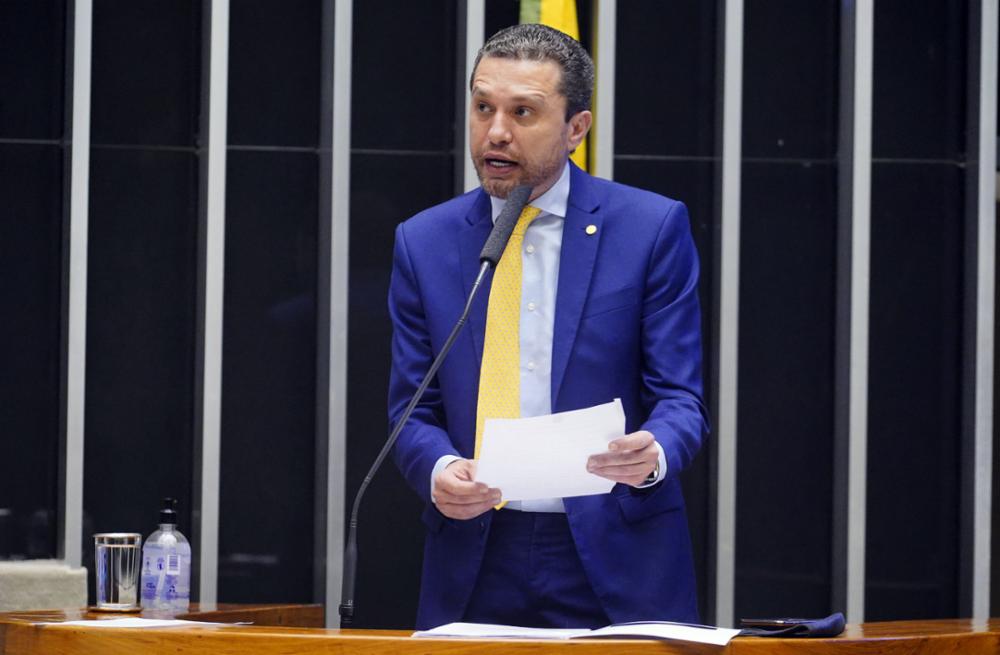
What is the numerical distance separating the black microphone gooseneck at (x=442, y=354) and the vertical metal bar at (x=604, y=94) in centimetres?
260

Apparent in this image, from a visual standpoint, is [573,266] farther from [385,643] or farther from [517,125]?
[385,643]

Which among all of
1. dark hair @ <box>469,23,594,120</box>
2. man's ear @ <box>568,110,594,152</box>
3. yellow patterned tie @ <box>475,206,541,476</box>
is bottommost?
yellow patterned tie @ <box>475,206,541,476</box>

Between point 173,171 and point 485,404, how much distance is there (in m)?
2.89

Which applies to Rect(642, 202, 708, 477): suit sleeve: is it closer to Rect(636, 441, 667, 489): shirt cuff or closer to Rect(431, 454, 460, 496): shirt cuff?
Rect(636, 441, 667, 489): shirt cuff

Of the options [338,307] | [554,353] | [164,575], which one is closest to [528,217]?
[554,353]

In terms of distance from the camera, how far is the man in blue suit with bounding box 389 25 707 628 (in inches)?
85.2

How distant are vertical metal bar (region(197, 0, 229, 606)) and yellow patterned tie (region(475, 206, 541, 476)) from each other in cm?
251

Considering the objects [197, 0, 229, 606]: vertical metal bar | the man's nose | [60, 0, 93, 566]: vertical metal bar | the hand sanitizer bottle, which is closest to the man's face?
the man's nose

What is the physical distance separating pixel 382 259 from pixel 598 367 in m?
2.71

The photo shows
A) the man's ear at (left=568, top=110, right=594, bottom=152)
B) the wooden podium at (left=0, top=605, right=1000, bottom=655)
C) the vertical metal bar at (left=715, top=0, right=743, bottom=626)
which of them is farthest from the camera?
the vertical metal bar at (left=715, top=0, right=743, bottom=626)

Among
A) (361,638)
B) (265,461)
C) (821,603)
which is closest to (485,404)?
(361,638)

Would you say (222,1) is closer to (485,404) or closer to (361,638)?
(485,404)

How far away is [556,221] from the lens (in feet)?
7.75

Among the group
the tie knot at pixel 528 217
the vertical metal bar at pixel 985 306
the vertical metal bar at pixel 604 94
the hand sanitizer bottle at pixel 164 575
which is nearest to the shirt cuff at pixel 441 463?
the tie knot at pixel 528 217
